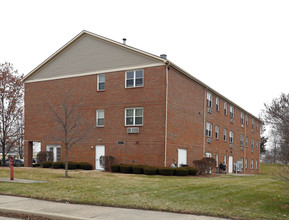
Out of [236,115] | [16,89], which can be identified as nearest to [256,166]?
[236,115]

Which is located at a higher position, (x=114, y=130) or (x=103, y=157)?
(x=114, y=130)

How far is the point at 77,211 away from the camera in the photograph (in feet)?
30.1

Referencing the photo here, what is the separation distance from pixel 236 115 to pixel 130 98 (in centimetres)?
2191

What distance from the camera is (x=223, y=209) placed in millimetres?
9070

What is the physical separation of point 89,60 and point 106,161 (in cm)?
916

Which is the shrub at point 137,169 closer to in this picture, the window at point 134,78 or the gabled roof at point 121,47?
the window at point 134,78

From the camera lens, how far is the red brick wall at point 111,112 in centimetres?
2547

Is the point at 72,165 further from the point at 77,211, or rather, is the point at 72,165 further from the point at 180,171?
the point at 77,211

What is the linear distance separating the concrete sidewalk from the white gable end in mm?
17243

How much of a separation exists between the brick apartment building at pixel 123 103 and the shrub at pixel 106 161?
61cm

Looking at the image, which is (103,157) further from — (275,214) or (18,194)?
(275,214)

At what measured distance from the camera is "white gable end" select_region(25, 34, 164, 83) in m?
27.2

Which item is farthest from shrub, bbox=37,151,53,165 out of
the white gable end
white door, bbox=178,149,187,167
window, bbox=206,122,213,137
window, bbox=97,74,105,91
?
window, bbox=206,122,213,137

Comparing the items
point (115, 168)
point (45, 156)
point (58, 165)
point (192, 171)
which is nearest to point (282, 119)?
point (192, 171)
